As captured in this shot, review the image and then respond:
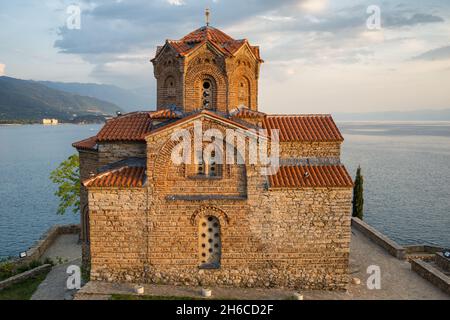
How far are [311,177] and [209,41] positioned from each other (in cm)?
710

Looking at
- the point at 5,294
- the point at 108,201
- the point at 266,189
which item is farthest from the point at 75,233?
the point at 266,189

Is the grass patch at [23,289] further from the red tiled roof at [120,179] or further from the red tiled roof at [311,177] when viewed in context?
the red tiled roof at [311,177]

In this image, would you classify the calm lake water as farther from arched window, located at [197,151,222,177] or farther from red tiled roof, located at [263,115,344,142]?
arched window, located at [197,151,222,177]

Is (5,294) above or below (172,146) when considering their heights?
below

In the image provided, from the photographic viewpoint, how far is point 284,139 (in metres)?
15.8

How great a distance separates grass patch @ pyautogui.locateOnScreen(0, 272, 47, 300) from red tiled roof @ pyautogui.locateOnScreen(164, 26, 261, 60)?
38.8 ft

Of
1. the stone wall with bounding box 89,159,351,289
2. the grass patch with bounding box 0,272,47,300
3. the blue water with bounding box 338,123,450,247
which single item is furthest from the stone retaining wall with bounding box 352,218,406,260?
the grass patch with bounding box 0,272,47,300

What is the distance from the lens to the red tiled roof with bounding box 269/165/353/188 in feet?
48.3

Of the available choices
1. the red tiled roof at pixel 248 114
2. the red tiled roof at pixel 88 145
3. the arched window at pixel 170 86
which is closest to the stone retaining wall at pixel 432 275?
the red tiled roof at pixel 248 114

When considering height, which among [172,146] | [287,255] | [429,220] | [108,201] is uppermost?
[172,146]

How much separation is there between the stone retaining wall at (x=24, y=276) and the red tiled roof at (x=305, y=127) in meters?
12.3

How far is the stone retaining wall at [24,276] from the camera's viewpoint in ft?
56.1
